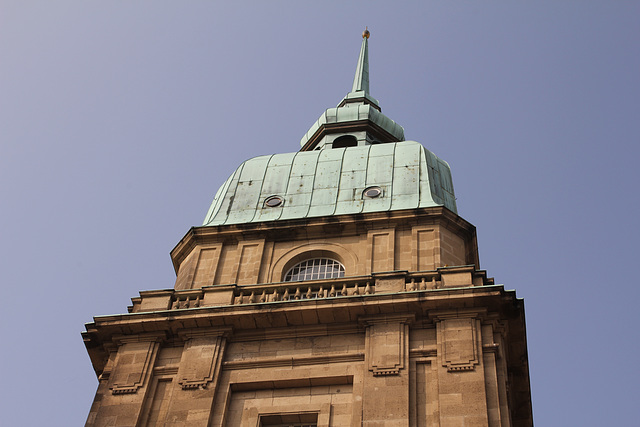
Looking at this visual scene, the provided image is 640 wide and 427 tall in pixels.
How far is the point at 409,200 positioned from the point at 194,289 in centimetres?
813

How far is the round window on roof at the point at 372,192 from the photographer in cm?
3747

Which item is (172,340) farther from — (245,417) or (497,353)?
(497,353)

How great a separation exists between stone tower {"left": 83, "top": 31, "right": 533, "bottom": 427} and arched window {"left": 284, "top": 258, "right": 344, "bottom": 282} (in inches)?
2.1

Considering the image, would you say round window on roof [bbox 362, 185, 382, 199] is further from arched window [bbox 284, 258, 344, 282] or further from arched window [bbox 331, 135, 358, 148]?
arched window [bbox 331, 135, 358, 148]

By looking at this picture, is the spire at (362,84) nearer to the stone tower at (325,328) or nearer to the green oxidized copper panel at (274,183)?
the green oxidized copper panel at (274,183)

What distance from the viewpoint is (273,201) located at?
1507 inches

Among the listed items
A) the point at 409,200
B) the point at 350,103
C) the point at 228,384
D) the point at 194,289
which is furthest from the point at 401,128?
the point at 228,384

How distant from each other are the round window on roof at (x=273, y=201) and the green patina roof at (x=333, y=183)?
0.14m

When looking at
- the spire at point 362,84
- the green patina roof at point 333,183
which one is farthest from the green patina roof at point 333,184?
the spire at point 362,84

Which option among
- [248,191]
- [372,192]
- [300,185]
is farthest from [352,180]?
[248,191]

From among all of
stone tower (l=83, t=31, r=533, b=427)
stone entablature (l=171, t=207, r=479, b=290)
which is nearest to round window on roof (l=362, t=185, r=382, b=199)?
stone tower (l=83, t=31, r=533, b=427)

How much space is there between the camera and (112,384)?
30.2 metres

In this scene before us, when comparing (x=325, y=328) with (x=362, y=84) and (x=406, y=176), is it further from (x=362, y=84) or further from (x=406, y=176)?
(x=362, y=84)

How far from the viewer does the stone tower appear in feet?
93.6
